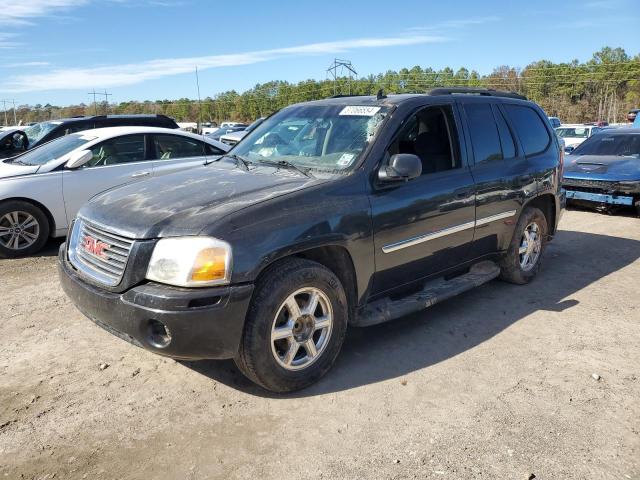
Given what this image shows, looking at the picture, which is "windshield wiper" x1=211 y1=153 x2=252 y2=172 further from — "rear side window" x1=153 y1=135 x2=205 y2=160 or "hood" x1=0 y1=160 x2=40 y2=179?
"hood" x1=0 y1=160 x2=40 y2=179

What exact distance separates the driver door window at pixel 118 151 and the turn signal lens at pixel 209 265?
5.02 metres

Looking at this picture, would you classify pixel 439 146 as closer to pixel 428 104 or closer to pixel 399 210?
pixel 428 104

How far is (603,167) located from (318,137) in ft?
23.3

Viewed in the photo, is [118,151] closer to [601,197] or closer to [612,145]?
[601,197]

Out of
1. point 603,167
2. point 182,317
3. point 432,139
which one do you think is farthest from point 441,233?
point 603,167

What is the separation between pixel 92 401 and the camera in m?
3.32

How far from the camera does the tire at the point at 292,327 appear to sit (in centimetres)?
310

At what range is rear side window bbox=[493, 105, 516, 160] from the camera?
5051mm

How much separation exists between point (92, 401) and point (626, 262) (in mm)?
6056

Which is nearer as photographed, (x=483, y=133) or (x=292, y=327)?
(x=292, y=327)

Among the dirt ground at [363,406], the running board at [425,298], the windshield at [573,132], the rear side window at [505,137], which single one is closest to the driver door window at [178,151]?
the dirt ground at [363,406]

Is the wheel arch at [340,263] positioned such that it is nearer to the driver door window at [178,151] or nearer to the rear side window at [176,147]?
the driver door window at [178,151]

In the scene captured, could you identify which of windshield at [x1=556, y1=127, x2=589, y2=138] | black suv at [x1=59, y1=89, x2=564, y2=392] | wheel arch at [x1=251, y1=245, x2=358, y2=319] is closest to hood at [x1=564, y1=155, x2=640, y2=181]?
black suv at [x1=59, y1=89, x2=564, y2=392]

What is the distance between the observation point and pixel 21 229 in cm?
673
